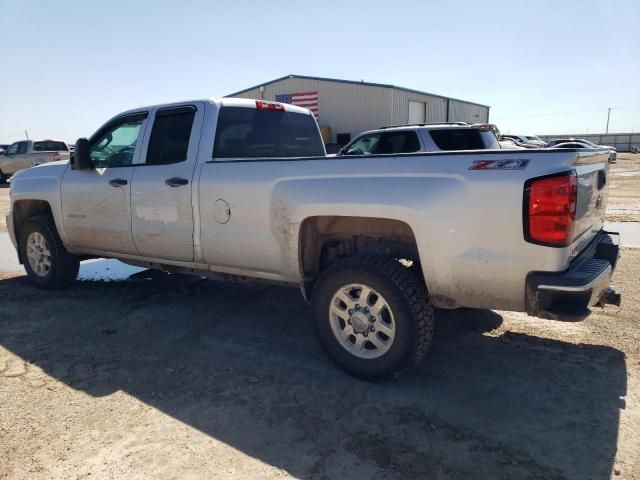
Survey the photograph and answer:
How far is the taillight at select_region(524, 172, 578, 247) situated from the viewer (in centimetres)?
262

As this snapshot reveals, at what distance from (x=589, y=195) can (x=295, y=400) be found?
229 cm

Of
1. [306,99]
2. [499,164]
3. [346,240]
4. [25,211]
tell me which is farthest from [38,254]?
[306,99]

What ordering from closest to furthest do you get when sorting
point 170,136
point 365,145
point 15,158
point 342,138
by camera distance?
point 170,136 → point 365,145 → point 15,158 → point 342,138

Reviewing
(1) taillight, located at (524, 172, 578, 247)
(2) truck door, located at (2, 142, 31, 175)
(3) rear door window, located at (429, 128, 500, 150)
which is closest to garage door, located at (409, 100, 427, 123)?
(3) rear door window, located at (429, 128, 500, 150)

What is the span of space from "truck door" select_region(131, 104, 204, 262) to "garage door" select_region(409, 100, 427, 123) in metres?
24.5

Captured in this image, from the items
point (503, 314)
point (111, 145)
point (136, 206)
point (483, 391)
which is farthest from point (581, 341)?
point (111, 145)

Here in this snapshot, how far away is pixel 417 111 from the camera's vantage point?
28297 mm

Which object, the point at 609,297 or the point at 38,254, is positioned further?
the point at 38,254

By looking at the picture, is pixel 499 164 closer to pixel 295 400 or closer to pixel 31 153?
pixel 295 400

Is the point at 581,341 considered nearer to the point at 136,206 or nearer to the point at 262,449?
the point at 262,449

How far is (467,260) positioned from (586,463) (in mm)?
1180

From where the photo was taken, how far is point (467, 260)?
2.89m

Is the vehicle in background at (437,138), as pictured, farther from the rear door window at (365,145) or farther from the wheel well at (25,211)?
the wheel well at (25,211)

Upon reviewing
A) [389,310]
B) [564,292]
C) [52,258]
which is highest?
[564,292]
